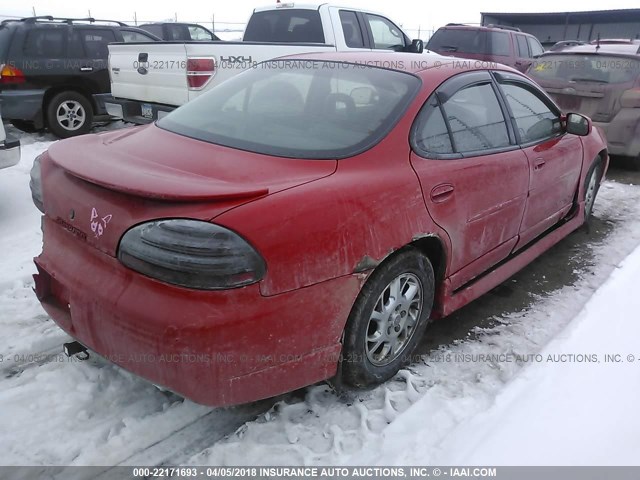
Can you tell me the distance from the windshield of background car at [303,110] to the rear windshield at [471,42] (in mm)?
9250

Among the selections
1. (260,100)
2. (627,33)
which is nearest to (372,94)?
(260,100)

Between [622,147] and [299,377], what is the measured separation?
616cm

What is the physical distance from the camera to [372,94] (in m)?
2.75

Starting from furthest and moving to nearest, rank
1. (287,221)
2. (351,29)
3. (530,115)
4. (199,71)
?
1. (351,29)
2. (199,71)
3. (530,115)
4. (287,221)

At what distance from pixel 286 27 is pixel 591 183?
16.1 ft

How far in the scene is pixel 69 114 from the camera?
7.78 m

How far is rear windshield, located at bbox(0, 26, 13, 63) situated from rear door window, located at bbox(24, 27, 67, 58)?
220 millimetres

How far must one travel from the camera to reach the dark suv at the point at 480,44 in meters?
11.2

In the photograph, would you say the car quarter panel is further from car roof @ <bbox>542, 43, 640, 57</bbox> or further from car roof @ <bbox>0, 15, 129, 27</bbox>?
car roof @ <bbox>0, 15, 129, 27</bbox>

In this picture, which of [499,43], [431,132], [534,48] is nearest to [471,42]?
[499,43]

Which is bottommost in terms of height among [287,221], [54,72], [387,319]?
[387,319]

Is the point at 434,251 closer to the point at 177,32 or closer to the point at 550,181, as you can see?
the point at 550,181

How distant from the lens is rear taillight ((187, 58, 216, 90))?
5.66 meters

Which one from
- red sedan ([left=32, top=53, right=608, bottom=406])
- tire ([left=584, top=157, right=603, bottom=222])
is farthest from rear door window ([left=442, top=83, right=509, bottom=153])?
tire ([left=584, top=157, right=603, bottom=222])
